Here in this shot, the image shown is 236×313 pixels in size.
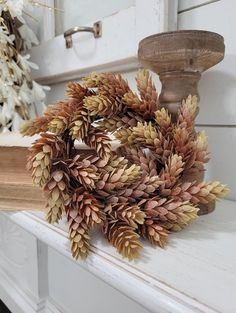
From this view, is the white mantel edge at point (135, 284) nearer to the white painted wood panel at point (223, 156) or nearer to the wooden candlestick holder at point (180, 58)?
the wooden candlestick holder at point (180, 58)

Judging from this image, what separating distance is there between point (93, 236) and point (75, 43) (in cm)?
45

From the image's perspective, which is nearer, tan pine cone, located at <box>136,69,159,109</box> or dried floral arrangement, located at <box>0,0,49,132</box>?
tan pine cone, located at <box>136,69,159,109</box>

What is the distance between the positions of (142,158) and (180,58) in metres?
0.10

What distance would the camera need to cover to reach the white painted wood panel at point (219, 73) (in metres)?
0.36

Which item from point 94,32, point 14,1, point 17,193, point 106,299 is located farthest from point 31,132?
point 14,1

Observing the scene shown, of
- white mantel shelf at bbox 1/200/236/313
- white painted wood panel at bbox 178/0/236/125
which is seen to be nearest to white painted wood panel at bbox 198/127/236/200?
white painted wood panel at bbox 178/0/236/125

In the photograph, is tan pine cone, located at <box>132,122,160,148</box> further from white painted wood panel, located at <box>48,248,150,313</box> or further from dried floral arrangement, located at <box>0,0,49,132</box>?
dried floral arrangement, located at <box>0,0,49,132</box>

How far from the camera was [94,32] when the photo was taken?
0.53m

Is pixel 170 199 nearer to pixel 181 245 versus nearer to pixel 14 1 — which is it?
pixel 181 245

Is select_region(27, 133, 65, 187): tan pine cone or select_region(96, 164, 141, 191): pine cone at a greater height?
select_region(27, 133, 65, 187): tan pine cone

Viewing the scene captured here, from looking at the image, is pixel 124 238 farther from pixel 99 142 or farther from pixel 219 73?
pixel 219 73

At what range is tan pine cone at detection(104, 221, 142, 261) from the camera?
0.67 feet

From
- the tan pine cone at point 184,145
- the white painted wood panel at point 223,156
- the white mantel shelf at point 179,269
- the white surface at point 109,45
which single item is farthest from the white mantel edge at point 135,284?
the white surface at point 109,45

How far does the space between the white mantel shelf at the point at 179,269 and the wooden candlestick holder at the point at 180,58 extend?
2.3 inches
